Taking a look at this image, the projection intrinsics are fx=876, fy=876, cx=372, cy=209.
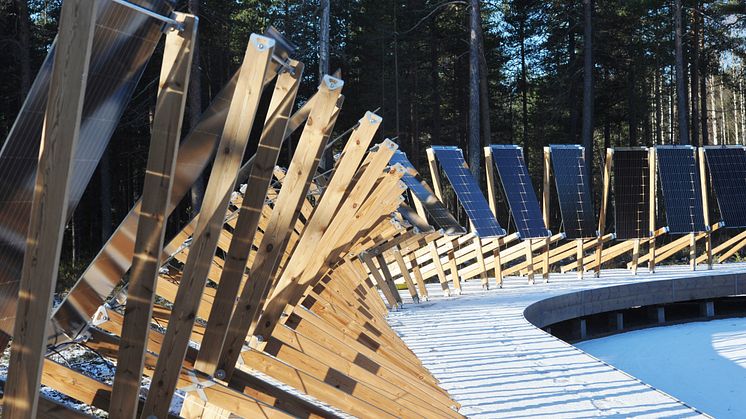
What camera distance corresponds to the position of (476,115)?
18875 millimetres

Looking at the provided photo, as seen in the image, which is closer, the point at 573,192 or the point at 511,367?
the point at 511,367

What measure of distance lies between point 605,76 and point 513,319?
80.3 ft

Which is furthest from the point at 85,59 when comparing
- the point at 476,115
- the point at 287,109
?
the point at 476,115

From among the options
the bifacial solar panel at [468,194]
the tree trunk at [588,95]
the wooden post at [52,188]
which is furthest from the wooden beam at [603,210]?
the wooden post at [52,188]

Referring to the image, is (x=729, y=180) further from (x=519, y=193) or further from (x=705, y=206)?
(x=519, y=193)

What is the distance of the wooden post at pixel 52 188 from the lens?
1913 mm

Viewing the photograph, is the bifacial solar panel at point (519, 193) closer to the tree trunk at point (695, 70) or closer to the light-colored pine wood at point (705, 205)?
the light-colored pine wood at point (705, 205)

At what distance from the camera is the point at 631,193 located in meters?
14.2

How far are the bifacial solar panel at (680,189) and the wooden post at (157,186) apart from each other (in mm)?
12509

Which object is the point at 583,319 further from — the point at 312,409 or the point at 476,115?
the point at 312,409

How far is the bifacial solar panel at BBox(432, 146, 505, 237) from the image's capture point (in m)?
11.7

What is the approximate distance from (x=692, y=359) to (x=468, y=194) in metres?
3.84

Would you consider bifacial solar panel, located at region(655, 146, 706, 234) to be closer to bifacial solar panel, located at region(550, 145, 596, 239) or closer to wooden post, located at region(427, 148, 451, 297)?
bifacial solar panel, located at region(550, 145, 596, 239)

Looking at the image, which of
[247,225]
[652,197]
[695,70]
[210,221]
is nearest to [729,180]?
[652,197]
